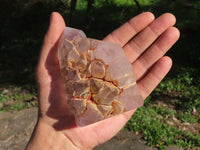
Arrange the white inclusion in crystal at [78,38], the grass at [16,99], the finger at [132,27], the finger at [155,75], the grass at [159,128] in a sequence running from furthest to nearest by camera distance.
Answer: the grass at [16,99]
the grass at [159,128]
the finger at [132,27]
the finger at [155,75]
the white inclusion in crystal at [78,38]

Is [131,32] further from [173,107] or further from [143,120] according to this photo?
[173,107]

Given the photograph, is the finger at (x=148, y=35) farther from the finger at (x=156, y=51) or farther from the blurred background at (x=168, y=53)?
the blurred background at (x=168, y=53)

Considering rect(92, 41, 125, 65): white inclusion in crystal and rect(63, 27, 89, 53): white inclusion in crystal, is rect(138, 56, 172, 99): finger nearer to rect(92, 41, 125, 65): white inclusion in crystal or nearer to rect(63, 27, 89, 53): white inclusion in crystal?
rect(92, 41, 125, 65): white inclusion in crystal

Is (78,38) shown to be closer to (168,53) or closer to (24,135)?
(24,135)

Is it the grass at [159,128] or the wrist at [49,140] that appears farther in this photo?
the grass at [159,128]

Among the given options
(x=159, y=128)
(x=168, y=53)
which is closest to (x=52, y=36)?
(x=159, y=128)

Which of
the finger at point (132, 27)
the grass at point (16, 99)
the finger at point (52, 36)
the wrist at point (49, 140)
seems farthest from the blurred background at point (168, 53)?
the wrist at point (49, 140)

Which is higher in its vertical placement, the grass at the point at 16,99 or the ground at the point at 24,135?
the ground at the point at 24,135
